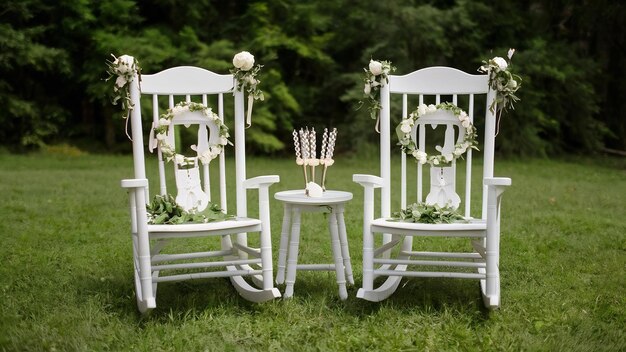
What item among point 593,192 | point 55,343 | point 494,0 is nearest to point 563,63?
point 494,0

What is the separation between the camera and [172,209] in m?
3.37

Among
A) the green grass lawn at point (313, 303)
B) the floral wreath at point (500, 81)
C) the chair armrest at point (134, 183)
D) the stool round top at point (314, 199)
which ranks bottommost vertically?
the green grass lawn at point (313, 303)

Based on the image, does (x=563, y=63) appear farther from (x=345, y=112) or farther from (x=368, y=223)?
(x=368, y=223)

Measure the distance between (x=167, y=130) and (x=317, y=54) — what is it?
1010cm

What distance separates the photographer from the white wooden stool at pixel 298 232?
11.0ft

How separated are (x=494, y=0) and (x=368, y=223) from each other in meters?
11.2

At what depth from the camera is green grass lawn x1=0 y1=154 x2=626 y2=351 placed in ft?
9.30

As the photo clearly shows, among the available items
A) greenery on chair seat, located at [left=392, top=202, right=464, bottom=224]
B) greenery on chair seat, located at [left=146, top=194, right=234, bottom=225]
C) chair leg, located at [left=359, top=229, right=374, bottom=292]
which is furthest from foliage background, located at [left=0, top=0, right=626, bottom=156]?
chair leg, located at [left=359, top=229, right=374, bottom=292]

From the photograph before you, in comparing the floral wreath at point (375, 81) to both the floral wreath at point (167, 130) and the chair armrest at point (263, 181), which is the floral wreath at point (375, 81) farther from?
the floral wreath at point (167, 130)

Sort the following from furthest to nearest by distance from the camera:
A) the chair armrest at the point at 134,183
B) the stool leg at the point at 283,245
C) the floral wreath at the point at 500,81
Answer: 1. the stool leg at the point at 283,245
2. the floral wreath at the point at 500,81
3. the chair armrest at the point at 134,183

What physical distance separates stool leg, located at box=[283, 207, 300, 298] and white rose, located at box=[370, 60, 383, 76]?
2.77ft

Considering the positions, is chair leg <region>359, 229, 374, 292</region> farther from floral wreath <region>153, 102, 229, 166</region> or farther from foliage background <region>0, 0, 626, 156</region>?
foliage background <region>0, 0, 626, 156</region>

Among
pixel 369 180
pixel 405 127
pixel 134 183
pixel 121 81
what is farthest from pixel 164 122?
pixel 405 127

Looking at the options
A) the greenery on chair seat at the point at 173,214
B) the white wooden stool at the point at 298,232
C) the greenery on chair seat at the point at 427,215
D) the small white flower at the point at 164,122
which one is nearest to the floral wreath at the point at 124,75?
the small white flower at the point at 164,122
